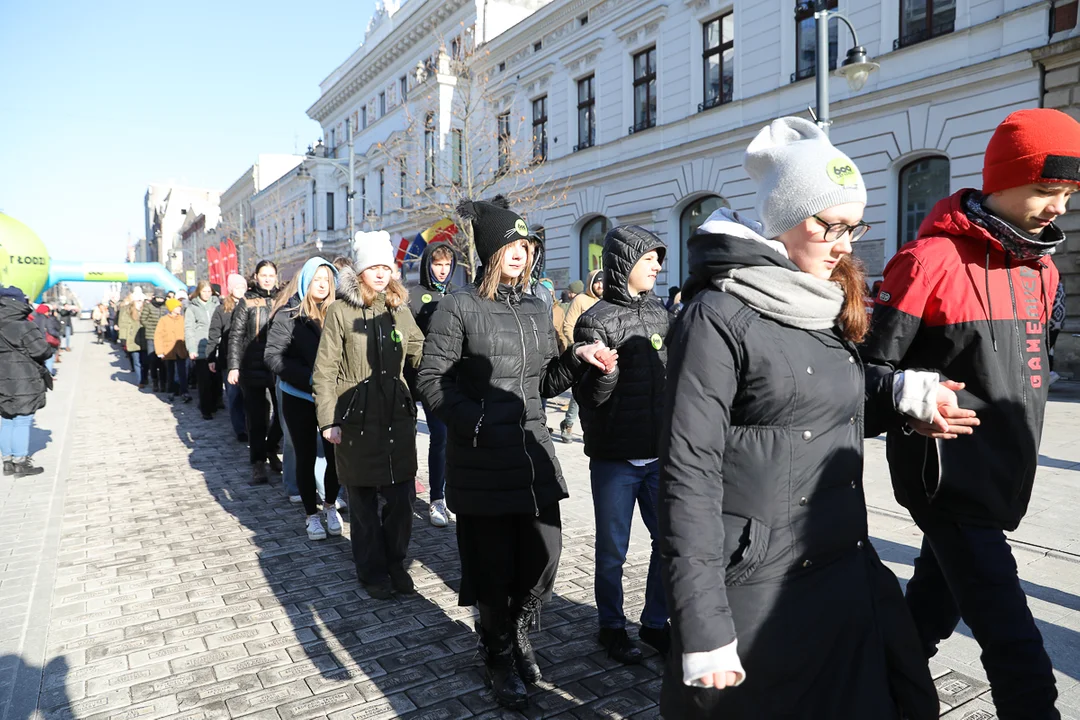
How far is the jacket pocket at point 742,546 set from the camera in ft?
5.70

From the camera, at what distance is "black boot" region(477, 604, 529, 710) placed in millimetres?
3049

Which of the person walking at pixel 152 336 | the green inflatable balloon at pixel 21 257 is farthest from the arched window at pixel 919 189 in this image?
the green inflatable balloon at pixel 21 257

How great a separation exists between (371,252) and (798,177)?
309 cm

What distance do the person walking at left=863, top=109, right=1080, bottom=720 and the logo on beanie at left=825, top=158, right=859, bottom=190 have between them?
0.67 metres

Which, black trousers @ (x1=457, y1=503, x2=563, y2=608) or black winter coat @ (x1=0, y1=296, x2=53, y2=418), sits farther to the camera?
black winter coat @ (x1=0, y1=296, x2=53, y2=418)

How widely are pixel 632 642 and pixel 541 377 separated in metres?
1.31

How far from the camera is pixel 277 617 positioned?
13.3ft

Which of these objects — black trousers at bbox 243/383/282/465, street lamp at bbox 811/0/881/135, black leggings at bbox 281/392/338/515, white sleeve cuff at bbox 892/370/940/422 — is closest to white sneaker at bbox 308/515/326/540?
black leggings at bbox 281/392/338/515

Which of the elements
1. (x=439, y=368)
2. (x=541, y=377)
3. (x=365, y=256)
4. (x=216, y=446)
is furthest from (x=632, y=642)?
(x=216, y=446)

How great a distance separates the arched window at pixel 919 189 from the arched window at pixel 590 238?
8.97 meters

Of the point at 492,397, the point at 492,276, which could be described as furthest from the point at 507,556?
the point at 492,276

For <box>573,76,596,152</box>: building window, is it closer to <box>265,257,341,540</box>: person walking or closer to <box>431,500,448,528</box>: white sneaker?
<box>265,257,341,540</box>: person walking

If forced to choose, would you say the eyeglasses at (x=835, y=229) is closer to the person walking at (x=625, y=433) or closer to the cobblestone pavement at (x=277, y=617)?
the person walking at (x=625, y=433)

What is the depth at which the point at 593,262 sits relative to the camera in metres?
21.4
